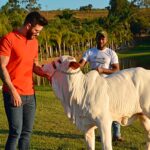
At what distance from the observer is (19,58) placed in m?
6.30

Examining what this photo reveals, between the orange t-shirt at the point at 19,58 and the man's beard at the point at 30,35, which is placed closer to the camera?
the orange t-shirt at the point at 19,58

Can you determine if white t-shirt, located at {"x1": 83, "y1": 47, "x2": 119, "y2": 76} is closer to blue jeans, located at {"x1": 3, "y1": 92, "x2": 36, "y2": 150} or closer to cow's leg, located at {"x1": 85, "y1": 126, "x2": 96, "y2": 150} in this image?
cow's leg, located at {"x1": 85, "y1": 126, "x2": 96, "y2": 150}

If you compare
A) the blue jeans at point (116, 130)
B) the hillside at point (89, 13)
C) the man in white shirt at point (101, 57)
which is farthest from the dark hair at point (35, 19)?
the hillside at point (89, 13)

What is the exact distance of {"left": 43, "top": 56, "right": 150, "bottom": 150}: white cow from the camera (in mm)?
6852

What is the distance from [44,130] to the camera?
10539 millimetres

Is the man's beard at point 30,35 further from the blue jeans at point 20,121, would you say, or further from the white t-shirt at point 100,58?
the white t-shirt at point 100,58

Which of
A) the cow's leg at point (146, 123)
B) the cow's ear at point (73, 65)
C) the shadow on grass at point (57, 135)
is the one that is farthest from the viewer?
the shadow on grass at point (57, 135)

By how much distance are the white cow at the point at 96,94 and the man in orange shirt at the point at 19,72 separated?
49 cm

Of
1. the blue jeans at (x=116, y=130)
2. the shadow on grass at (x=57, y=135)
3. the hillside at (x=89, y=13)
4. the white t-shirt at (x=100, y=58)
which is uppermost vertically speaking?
the white t-shirt at (x=100, y=58)

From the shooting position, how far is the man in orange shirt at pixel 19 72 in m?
6.16

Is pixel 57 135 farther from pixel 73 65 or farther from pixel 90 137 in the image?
pixel 73 65

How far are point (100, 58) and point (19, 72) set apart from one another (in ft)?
9.65

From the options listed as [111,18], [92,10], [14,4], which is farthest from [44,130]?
[92,10]

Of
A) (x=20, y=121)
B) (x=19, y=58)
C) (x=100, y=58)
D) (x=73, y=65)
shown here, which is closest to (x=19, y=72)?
(x=19, y=58)
